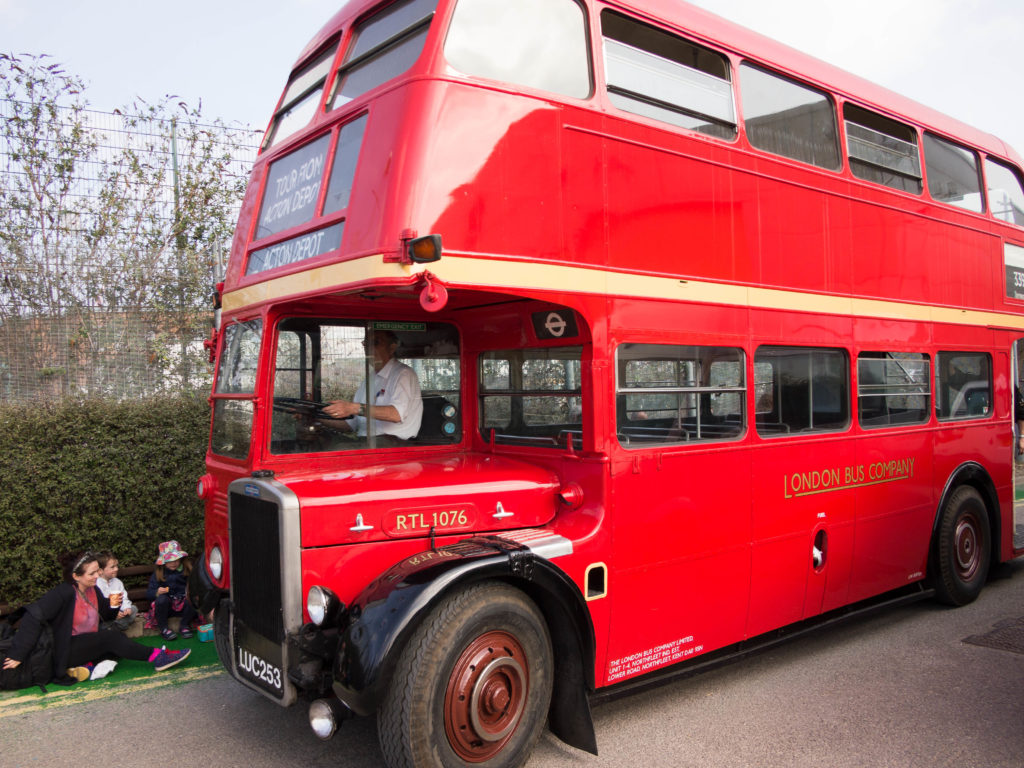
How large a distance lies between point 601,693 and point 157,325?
6081 millimetres

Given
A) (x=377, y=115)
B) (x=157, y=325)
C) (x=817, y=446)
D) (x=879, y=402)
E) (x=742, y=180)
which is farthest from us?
(x=157, y=325)

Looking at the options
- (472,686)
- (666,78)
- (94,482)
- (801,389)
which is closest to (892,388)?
(801,389)

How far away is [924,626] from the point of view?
19.9 ft

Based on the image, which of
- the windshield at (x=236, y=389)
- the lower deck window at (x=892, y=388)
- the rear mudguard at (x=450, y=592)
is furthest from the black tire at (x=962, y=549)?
the windshield at (x=236, y=389)

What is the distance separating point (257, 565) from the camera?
3.82 metres

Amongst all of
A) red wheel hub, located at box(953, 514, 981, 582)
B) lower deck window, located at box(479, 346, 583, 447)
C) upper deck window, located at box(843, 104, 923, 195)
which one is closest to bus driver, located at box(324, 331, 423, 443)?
lower deck window, located at box(479, 346, 583, 447)

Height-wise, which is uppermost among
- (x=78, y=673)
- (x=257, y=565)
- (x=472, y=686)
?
(x=257, y=565)

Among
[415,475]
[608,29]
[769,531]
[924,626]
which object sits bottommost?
[924,626]

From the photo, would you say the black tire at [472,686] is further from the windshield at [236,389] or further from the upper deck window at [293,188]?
the upper deck window at [293,188]

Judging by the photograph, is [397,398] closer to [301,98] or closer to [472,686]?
[472,686]

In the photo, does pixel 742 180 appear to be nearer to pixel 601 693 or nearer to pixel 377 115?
pixel 377 115

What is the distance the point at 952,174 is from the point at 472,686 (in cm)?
598

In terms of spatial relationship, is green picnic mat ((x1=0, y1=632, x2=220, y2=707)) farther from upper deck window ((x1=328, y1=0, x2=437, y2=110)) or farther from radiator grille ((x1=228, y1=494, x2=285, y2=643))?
upper deck window ((x1=328, y1=0, x2=437, y2=110))

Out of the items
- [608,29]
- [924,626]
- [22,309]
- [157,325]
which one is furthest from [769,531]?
[22,309]
